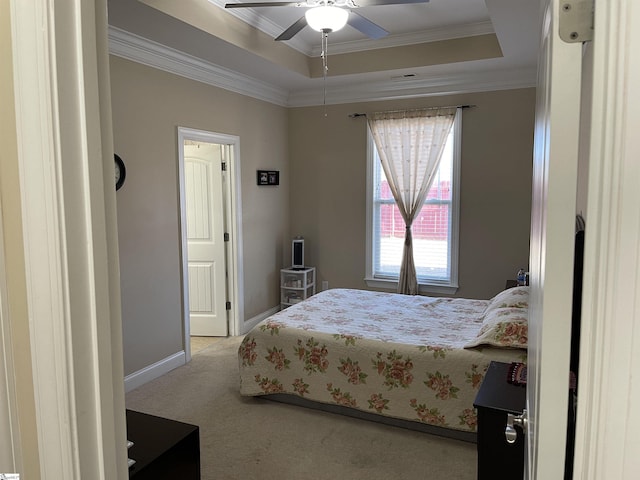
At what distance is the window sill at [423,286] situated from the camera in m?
5.12

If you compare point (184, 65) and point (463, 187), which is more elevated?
point (184, 65)

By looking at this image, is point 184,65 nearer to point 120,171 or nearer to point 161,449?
point 120,171

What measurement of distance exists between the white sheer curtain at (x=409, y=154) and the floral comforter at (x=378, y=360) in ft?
4.56

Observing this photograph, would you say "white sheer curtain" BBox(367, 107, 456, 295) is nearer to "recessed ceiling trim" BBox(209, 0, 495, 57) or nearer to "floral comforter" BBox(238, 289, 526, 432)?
"recessed ceiling trim" BBox(209, 0, 495, 57)

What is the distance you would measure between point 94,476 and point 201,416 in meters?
2.47

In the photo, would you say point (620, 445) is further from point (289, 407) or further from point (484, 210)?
point (484, 210)

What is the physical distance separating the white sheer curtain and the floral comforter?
54.7 inches

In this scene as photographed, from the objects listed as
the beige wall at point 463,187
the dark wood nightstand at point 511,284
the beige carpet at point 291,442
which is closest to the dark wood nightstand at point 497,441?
the beige carpet at point 291,442

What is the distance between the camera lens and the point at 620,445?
2.04 ft

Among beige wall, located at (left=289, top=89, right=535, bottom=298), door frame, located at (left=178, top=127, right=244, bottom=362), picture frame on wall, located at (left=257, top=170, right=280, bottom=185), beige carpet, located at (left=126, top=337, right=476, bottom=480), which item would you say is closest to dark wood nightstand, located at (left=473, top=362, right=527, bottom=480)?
beige carpet, located at (left=126, top=337, right=476, bottom=480)

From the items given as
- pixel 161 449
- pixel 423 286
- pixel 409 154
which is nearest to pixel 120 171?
pixel 161 449

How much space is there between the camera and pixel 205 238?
196 inches

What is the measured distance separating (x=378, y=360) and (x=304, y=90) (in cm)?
349

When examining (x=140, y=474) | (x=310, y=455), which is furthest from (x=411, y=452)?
(x=140, y=474)
